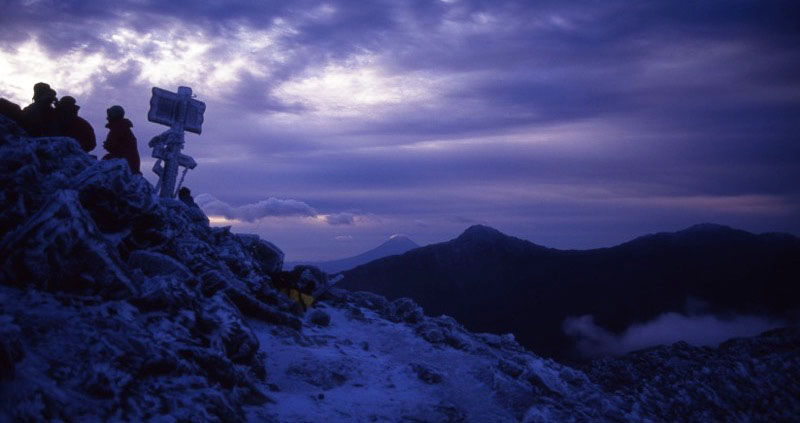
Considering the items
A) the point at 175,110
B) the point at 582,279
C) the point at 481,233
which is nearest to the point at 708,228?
the point at 582,279

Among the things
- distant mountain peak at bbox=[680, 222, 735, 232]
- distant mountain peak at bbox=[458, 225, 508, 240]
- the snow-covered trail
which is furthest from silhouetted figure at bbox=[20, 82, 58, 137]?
distant mountain peak at bbox=[680, 222, 735, 232]

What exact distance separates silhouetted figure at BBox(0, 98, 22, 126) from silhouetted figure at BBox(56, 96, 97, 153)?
2.43ft

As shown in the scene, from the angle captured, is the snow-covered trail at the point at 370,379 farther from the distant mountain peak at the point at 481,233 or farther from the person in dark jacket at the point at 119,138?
the distant mountain peak at the point at 481,233

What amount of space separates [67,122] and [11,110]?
1024mm

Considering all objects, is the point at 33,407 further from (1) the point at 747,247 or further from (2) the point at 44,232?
(1) the point at 747,247

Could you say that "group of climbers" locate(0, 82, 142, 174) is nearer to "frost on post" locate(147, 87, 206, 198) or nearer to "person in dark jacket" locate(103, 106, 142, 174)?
"person in dark jacket" locate(103, 106, 142, 174)

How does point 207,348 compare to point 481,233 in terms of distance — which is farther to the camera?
point 481,233

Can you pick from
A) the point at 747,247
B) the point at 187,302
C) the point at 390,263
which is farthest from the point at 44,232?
the point at 747,247

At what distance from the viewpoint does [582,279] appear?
68562 millimetres

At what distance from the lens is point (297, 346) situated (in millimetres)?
8242

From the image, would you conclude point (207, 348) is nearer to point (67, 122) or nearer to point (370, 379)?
Answer: point (370, 379)

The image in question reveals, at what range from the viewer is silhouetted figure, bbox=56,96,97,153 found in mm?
9852

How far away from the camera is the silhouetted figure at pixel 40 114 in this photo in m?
9.64

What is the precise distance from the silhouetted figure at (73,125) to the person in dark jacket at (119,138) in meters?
0.42
